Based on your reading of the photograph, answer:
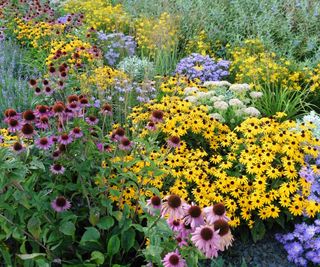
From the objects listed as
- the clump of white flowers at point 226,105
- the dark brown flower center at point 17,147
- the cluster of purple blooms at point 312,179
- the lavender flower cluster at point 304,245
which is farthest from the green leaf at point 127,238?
the clump of white flowers at point 226,105

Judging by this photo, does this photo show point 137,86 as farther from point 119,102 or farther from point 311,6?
point 311,6

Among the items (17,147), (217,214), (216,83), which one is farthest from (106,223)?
(216,83)

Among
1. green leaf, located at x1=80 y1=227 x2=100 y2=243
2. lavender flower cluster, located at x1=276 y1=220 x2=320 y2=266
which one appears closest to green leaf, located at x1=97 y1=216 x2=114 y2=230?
green leaf, located at x1=80 y1=227 x2=100 y2=243

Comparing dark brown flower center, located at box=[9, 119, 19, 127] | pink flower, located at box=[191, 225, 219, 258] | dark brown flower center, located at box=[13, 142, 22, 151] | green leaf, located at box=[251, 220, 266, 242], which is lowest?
green leaf, located at box=[251, 220, 266, 242]

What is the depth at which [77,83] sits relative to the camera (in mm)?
3738

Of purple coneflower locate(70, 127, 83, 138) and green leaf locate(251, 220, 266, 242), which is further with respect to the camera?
green leaf locate(251, 220, 266, 242)

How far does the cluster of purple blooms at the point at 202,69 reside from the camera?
4.68 meters

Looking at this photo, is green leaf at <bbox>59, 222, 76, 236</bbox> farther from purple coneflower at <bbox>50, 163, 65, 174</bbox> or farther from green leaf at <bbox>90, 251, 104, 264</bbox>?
purple coneflower at <bbox>50, 163, 65, 174</bbox>

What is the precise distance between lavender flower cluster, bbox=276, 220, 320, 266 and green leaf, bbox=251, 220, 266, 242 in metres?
0.13

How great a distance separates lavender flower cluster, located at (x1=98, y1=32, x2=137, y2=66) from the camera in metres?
5.08

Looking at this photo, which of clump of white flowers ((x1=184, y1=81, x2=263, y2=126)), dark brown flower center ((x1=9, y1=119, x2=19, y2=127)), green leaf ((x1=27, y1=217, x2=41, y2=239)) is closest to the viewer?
green leaf ((x1=27, y1=217, x2=41, y2=239))

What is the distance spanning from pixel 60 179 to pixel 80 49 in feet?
7.85

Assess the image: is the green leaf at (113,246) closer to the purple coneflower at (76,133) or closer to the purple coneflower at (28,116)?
the purple coneflower at (76,133)

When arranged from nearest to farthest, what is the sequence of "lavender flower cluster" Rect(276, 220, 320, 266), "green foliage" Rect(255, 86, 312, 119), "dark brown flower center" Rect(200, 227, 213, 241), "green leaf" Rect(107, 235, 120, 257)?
"dark brown flower center" Rect(200, 227, 213, 241)
"green leaf" Rect(107, 235, 120, 257)
"lavender flower cluster" Rect(276, 220, 320, 266)
"green foliage" Rect(255, 86, 312, 119)
